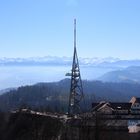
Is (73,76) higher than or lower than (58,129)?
higher

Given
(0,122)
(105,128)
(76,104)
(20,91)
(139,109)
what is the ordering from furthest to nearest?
(20,91) < (139,109) < (76,104) < (105,128) < (0,122)

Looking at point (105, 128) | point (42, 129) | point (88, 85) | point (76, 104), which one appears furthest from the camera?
point (88, 85)

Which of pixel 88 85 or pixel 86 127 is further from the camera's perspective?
pixel 88 85

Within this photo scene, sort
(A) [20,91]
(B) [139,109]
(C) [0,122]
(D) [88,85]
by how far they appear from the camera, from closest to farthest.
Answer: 1. (C) [0,122]
2. (B) [139,109]
3. (A) [20,91]
4. (D) [88,85]

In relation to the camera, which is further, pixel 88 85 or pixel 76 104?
pixel 88 85

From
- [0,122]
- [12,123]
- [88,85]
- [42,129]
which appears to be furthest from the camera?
[88,85]

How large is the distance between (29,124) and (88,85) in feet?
300

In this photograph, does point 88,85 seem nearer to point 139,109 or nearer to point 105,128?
point 139,109

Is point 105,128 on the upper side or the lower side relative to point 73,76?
lower

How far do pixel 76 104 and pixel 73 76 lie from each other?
2122 mm

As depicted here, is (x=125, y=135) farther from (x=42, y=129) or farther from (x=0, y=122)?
(x=0, y=122)

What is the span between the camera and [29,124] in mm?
24672

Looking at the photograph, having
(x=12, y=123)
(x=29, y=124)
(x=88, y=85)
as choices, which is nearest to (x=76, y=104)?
(x=29, y=124)

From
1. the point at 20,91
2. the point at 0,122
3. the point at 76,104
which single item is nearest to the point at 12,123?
the point at 0,122
